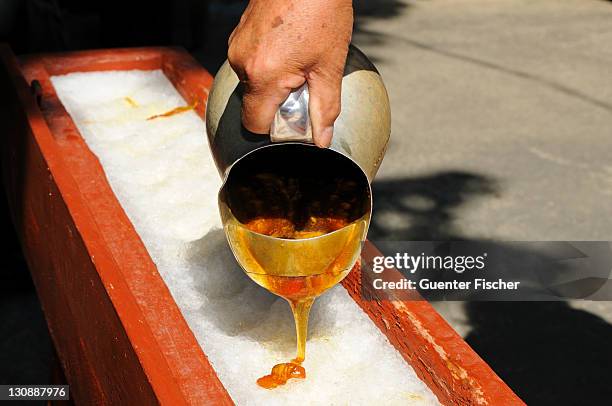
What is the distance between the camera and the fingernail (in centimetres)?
138

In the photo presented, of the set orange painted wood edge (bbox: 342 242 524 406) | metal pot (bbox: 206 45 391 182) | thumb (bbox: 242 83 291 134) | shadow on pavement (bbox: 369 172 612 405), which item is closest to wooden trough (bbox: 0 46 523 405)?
orange painted wood edge (bbox: 342 242 524 406)

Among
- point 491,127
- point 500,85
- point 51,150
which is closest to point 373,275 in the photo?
point 51,150

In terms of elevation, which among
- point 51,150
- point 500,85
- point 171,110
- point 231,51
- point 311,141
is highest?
point 231,51

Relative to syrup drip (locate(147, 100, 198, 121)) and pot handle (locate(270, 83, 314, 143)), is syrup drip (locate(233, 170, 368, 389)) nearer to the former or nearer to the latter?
pot handle (locate(270, 83, 314, 143))

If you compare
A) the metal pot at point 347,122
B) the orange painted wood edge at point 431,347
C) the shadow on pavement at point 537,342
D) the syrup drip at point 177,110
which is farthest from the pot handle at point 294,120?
the shadow on pavement at point 537,342

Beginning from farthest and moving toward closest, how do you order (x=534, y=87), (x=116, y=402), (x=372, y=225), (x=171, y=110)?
1. (x=534, y=87)
2. (x=372, y=225)
3. (x=171, y=110)
4. (x=116, y=402)

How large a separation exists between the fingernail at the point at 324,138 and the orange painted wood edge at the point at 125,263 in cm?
44

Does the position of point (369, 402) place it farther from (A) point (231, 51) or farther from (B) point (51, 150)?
(B) point (51, 150)

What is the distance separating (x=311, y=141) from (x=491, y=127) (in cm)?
331

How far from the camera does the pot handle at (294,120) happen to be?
4.54 ft

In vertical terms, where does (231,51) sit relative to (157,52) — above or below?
above

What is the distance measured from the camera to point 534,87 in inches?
202

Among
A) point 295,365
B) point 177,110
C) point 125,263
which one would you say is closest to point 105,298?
point 125,263

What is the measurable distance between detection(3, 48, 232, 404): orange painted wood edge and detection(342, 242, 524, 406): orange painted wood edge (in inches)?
16.0
